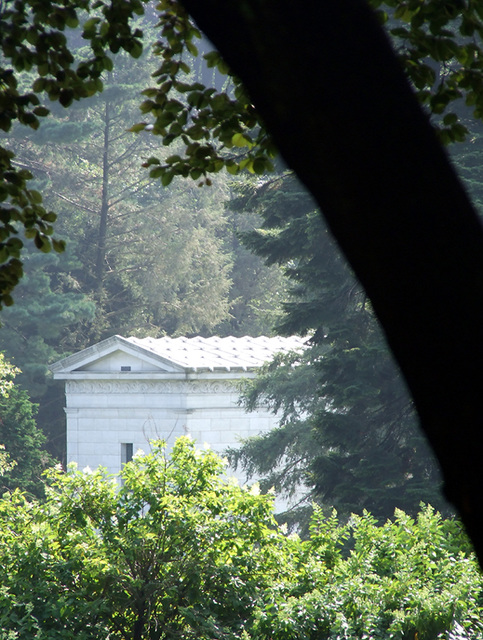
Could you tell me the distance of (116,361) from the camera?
22562mm

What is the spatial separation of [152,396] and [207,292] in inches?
700

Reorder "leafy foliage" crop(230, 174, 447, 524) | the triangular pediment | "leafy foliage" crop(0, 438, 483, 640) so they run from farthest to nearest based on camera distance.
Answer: the triangular pediment
"leafy foliage" crop(230, 174, 447, 524)
"leafy foliage" crop(0, 438, 483, 640)

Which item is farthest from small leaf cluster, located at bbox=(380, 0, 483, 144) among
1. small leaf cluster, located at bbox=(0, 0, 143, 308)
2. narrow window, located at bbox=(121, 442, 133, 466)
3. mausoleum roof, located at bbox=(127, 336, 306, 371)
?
narrow window, located at bbox=(121, 442, 133, 466)

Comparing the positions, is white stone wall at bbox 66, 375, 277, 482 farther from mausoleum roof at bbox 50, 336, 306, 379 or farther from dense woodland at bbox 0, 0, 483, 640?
dense woodland at bbox 0, 0, 483, 640

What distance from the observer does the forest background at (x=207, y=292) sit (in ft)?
43.2

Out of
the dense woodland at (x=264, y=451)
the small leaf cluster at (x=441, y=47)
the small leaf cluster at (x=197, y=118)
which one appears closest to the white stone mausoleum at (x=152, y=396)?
the dense woodland at (x=264, y=451)

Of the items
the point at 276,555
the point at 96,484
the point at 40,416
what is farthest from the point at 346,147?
the point at 40,416

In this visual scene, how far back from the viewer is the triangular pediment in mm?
21562

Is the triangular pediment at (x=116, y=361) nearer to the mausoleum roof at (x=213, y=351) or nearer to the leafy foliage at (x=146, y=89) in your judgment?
the mausoleum roof at (x=213, y=351)

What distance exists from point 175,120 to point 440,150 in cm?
265

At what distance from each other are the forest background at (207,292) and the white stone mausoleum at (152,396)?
1.58m

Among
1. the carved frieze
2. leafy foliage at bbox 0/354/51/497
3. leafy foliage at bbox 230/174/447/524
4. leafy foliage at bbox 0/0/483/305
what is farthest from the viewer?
leafy foliage at bbox 0/354/51/497

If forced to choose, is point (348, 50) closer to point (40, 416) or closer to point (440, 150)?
point (440, 150)

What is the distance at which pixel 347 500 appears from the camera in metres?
12.7
